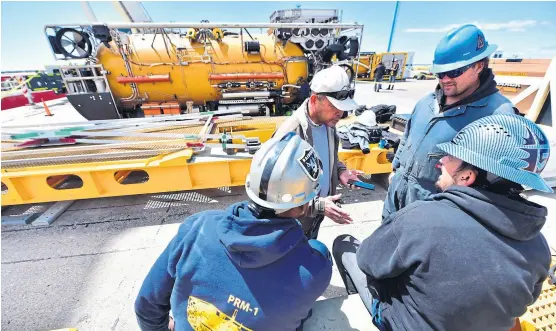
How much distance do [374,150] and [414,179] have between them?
1.52 m

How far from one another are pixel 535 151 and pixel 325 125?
135 cm

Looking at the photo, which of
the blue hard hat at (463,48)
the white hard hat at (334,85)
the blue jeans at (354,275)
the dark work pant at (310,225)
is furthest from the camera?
the dark work pant at (310,225)

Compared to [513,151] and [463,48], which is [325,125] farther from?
[513,151]

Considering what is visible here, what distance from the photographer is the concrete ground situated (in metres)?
2.08

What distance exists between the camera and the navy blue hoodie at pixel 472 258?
853mm

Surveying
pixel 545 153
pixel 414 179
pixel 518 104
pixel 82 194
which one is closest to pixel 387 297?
pixel 545 153

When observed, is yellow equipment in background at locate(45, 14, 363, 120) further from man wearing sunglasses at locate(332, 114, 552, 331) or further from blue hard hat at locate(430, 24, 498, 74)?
man wearing sunglasses at locate(332, 114, 552, 331)

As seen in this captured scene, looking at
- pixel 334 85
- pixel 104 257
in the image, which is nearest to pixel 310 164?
pixel 334 85

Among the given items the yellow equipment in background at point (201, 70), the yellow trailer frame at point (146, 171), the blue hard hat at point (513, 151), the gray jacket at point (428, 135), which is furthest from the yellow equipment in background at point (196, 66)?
the blue hard hat at point (513, 151)

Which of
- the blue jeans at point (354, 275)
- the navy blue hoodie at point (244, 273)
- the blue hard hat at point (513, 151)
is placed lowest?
the blue jeans at point (354, 275)

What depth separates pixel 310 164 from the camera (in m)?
1.08

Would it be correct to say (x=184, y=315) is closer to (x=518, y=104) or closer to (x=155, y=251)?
(x=155, y=251)

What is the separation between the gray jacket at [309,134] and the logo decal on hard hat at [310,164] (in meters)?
0.59

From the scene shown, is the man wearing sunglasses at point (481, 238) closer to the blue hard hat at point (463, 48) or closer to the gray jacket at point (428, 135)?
the gray jacket at point (428, 135)
